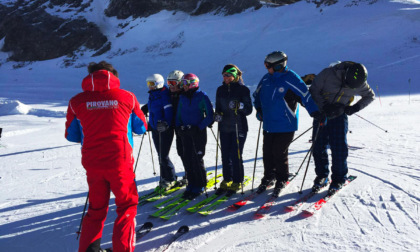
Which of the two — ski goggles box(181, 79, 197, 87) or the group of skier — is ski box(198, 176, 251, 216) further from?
ski goggles box(181, 79, 197, 87)

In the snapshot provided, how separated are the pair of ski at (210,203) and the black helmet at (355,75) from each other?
2.15 metres

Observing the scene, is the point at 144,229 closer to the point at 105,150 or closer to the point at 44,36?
the point at 105,150

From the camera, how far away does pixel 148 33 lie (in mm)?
37188

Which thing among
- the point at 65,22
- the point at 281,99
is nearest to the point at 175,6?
the point at 65,22

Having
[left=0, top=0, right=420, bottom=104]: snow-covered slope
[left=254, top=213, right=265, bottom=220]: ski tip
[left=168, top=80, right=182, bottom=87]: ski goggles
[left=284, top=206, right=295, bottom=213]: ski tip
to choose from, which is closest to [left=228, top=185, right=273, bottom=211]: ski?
[left=254, top=213, right=265, bottom=220]: ski tip

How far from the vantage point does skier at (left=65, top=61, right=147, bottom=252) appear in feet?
8.20

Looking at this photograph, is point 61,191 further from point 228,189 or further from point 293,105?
point 293,105

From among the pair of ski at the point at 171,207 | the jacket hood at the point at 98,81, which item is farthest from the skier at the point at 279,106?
the jacket hood at the point at 98,81

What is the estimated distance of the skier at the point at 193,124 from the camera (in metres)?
4.06

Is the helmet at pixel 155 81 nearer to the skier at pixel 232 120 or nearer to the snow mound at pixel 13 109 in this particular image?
the skier at pixel 232 120

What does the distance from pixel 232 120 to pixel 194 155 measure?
74 cm

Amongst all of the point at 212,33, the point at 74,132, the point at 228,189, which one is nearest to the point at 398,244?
the point at 228,189

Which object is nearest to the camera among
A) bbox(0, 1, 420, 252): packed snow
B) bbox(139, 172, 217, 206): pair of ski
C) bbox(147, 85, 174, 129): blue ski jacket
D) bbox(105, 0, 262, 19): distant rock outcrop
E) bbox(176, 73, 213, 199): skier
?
bbox(0, 1, 420, 252): packed snow

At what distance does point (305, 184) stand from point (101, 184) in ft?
10.1
